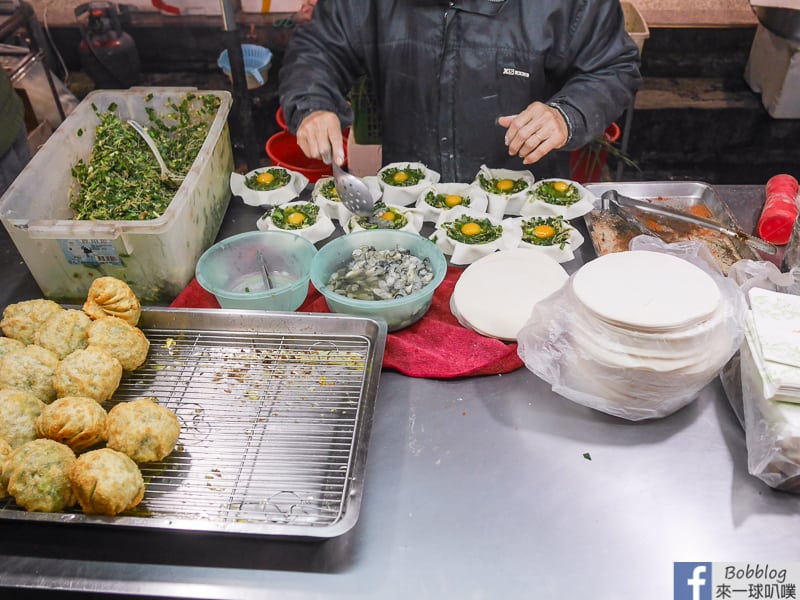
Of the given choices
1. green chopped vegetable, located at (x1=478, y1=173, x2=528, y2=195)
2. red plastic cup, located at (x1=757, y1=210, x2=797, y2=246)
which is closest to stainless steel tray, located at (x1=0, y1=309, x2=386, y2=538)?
green chopped vegetable, located at (x1=478, y1=173, x2=528, y2=195)

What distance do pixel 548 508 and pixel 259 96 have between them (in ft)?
13.6

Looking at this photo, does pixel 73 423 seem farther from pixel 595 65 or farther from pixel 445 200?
pixel 595 65

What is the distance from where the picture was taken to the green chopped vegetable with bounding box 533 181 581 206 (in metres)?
2.43

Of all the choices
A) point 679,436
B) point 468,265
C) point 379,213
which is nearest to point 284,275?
point 379,213

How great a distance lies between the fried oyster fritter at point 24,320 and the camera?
1.84 m

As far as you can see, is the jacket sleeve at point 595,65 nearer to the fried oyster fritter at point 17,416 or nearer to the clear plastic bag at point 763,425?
the clear plastic bag at point 763,425

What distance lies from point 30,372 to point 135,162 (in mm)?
1032

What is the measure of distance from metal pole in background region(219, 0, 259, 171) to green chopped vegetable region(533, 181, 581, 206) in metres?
1.36

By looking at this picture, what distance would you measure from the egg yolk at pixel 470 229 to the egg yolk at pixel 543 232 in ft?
0.71

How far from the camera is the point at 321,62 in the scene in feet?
9.02

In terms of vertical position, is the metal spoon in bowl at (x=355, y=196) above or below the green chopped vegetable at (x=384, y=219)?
above

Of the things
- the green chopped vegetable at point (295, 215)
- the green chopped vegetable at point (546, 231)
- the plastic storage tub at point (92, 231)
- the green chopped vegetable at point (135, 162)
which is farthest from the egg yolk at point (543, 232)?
the green chopped vegetable at point (135, 162)

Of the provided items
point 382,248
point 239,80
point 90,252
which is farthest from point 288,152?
point 90,252

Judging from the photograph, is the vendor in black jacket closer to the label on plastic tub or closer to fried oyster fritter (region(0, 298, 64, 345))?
the label on plastic tub
